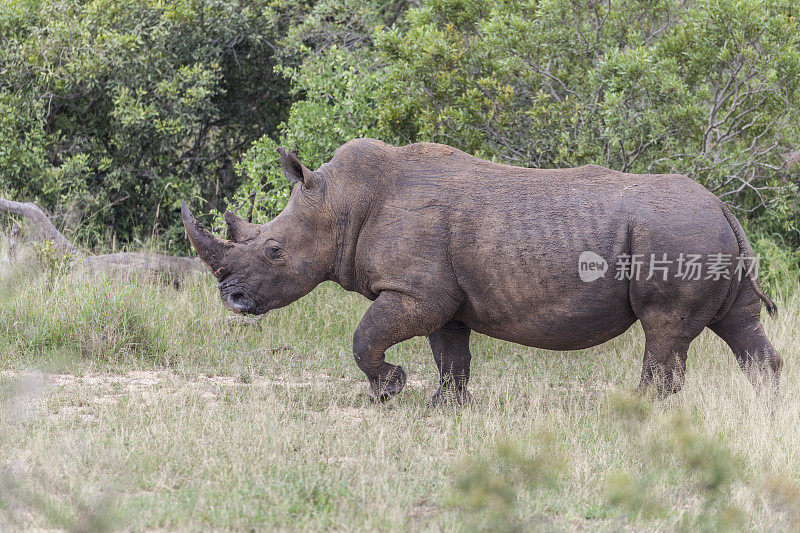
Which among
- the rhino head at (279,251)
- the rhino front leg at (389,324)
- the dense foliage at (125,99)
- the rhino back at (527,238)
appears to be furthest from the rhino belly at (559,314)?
the dense foliage at (125,99)

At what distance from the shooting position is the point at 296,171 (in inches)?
271

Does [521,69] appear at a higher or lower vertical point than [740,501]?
higher

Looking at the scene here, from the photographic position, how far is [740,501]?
4.82 m

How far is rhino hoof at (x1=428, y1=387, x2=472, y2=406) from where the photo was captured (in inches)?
278

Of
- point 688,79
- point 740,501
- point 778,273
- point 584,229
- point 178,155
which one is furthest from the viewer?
point 178,155

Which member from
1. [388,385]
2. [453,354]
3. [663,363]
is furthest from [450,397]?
[663,363]

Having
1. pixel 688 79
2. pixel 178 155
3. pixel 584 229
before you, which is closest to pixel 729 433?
pixel 584 229

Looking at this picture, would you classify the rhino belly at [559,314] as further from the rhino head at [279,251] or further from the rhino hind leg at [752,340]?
the rhino head at [279,251]

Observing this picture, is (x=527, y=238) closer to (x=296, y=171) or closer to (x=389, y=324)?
(x=389, y=324)

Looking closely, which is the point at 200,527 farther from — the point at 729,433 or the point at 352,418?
the point at 729,433

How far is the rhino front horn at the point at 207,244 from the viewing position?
675cm

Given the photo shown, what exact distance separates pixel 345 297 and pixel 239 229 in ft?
11.2

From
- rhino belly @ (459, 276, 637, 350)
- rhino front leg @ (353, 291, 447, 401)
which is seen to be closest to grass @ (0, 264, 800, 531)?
rhino front leg @ (353, 291, 447, 401)

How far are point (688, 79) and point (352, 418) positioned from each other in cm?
542
